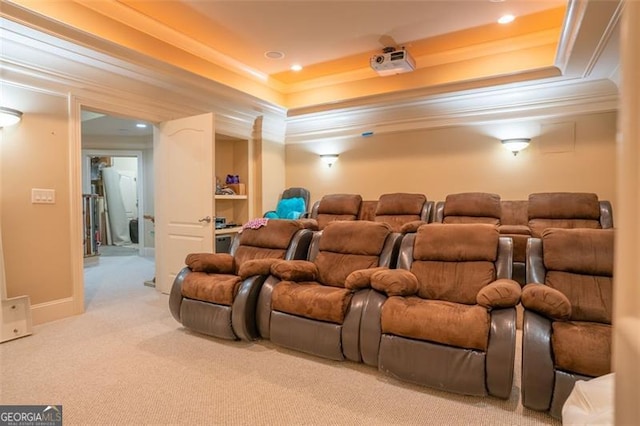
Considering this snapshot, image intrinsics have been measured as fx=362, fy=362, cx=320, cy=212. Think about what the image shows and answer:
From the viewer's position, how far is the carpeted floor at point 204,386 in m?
1.92

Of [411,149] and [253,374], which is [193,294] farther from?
[411,149]

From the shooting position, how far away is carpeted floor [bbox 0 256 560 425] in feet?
6.31

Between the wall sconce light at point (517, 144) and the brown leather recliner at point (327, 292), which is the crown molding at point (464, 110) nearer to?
the wall sconce light at point (517, 144)

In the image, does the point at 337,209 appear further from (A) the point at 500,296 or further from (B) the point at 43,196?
(B) the point at 43,196

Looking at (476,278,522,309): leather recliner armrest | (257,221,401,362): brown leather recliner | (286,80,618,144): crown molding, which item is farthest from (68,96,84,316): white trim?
(476,278,522,309): leather recliner armrest

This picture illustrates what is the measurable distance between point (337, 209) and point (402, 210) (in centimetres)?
93

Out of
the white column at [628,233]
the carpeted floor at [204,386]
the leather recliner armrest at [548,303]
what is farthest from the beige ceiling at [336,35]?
the white column at [628,233]

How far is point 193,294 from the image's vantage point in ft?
9.73

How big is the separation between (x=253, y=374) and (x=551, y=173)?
418 centimetres

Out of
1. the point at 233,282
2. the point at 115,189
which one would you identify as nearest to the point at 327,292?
the point at 233,282

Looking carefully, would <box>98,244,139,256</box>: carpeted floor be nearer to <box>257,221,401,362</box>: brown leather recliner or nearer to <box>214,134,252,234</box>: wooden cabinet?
<box>214,134,252,234</box>: wooden cabinet

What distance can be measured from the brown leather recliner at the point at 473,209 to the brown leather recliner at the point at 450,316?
169cm

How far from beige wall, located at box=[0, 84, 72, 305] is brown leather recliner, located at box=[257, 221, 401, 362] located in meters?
2.15

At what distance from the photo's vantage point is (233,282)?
2.87 meters
